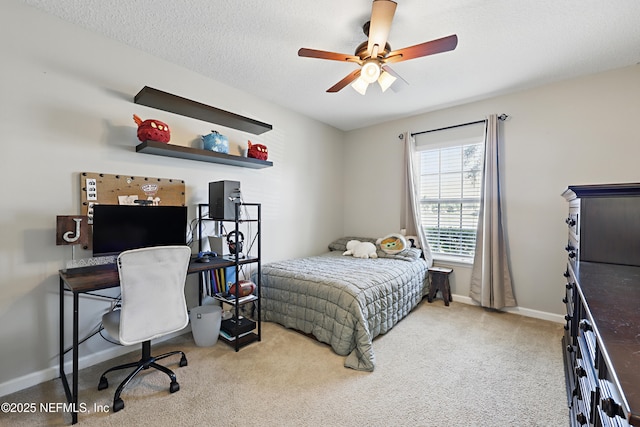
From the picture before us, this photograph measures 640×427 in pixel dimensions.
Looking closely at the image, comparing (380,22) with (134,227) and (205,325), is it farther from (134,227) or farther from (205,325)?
(205,325)

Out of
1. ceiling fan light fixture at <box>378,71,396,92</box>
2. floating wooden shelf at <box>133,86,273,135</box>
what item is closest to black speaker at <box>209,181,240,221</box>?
floating wooden shelf at <box>133,86,273,135</box>

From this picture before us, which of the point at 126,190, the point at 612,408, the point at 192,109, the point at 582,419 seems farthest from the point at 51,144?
the point at 582,419

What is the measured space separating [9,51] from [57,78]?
25 centimetres

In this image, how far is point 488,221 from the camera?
10.7 ft

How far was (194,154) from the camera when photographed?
2.53m

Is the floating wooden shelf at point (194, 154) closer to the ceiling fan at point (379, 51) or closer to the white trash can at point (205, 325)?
the ceiling fan at point (379, 51)

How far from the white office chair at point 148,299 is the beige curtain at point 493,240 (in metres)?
3.20

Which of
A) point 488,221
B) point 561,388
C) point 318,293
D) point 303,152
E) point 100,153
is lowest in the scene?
point 561,388

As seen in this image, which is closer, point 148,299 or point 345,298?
point 148,299

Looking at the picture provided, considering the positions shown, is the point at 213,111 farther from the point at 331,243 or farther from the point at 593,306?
the point at 593,306

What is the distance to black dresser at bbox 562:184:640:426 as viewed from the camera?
0.69 metres

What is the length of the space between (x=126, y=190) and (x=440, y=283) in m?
3.59

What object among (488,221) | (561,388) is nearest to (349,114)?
(488,221)

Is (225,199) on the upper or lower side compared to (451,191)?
lower
